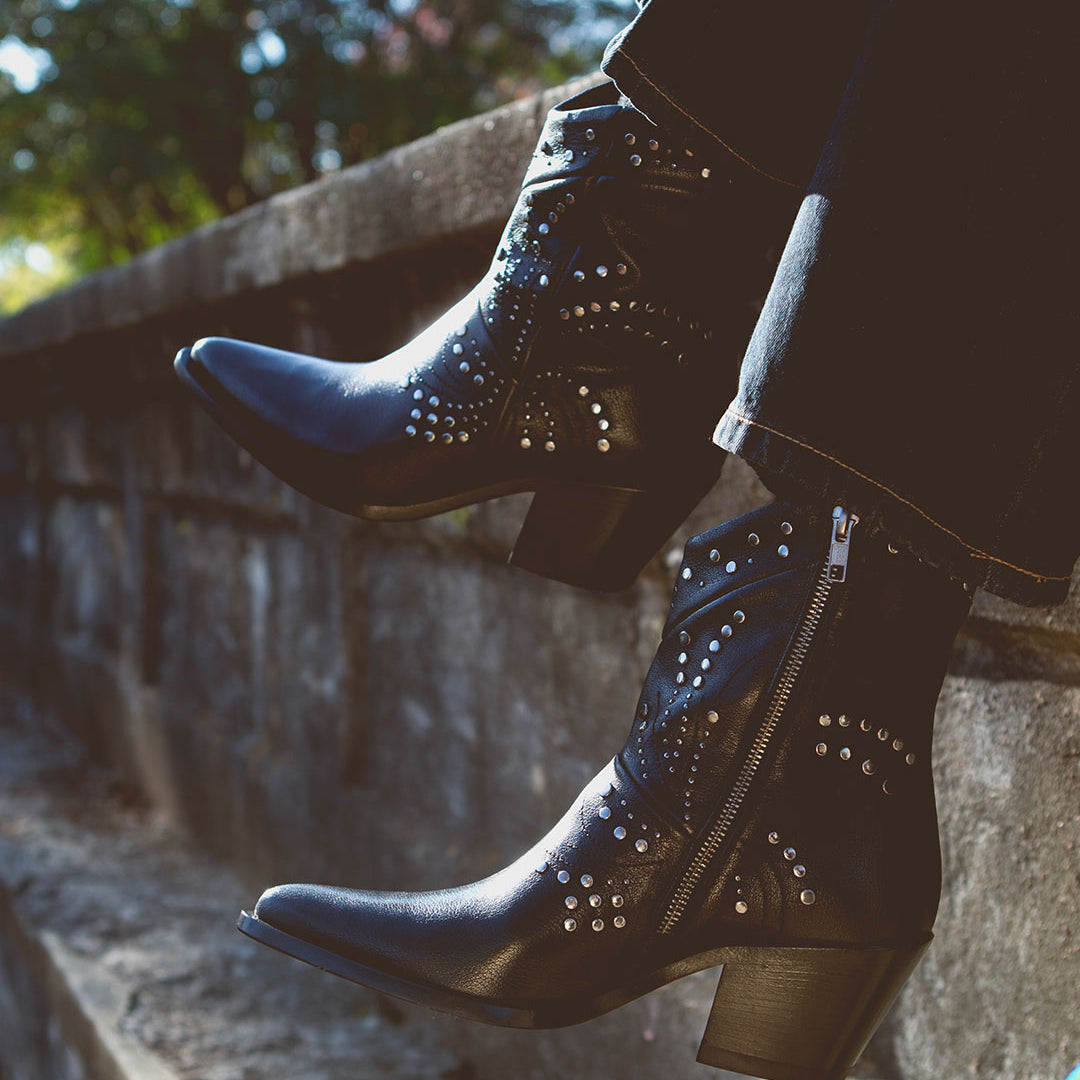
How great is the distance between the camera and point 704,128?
702 millimetres

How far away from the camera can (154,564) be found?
277 cm

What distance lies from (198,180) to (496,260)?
10183mm

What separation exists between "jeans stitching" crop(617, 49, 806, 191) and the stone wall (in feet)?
1.22

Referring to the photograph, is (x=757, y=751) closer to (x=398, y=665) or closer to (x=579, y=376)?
(x=579, y=376)

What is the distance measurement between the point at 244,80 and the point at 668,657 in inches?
387

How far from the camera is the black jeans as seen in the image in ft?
1.90

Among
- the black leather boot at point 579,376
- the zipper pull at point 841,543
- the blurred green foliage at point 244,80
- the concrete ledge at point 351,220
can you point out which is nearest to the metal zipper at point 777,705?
the zipper pull at point 841,543

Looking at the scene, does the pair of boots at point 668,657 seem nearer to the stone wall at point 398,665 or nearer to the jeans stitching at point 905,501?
the jeans stitching at point 905,501

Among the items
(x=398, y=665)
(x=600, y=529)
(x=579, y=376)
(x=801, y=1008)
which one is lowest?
(x=398, y=665)

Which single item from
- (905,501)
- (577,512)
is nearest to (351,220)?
(577,512)

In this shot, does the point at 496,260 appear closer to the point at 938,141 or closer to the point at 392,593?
the point at 938,141

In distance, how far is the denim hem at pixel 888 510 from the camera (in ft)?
1.96

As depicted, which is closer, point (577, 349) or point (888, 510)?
point (888, 510)

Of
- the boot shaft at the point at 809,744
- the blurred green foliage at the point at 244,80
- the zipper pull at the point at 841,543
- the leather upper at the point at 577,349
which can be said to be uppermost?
the blurred green foliage at the point at 244,80
